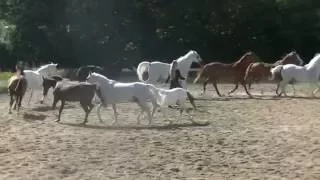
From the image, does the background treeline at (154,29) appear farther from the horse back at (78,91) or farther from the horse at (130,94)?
the horse at (130,94)

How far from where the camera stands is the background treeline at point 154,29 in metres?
37.8

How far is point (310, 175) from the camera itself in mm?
8781

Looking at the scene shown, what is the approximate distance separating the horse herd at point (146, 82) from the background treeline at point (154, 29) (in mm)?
15745

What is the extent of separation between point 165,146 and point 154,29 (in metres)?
28.7

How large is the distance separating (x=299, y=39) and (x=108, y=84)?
26755 millimetres

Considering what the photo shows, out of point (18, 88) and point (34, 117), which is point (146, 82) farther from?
point (34, 117)

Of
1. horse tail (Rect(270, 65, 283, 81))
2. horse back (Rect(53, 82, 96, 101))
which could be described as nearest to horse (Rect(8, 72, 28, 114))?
horse back (Rect(53, 82, 96, 101))

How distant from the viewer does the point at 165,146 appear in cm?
1116

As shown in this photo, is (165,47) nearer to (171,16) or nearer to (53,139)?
(171,16)

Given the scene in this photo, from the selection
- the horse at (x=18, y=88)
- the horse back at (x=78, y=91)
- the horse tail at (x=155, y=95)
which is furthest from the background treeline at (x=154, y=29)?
the horse tail at (x=155, y=95)

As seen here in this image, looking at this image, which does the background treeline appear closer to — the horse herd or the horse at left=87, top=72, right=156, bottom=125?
the horse herd

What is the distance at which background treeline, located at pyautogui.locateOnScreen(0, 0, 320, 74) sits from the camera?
37844 mm

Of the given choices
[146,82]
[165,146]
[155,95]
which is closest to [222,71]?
[146,82]

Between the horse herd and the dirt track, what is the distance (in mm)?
526
